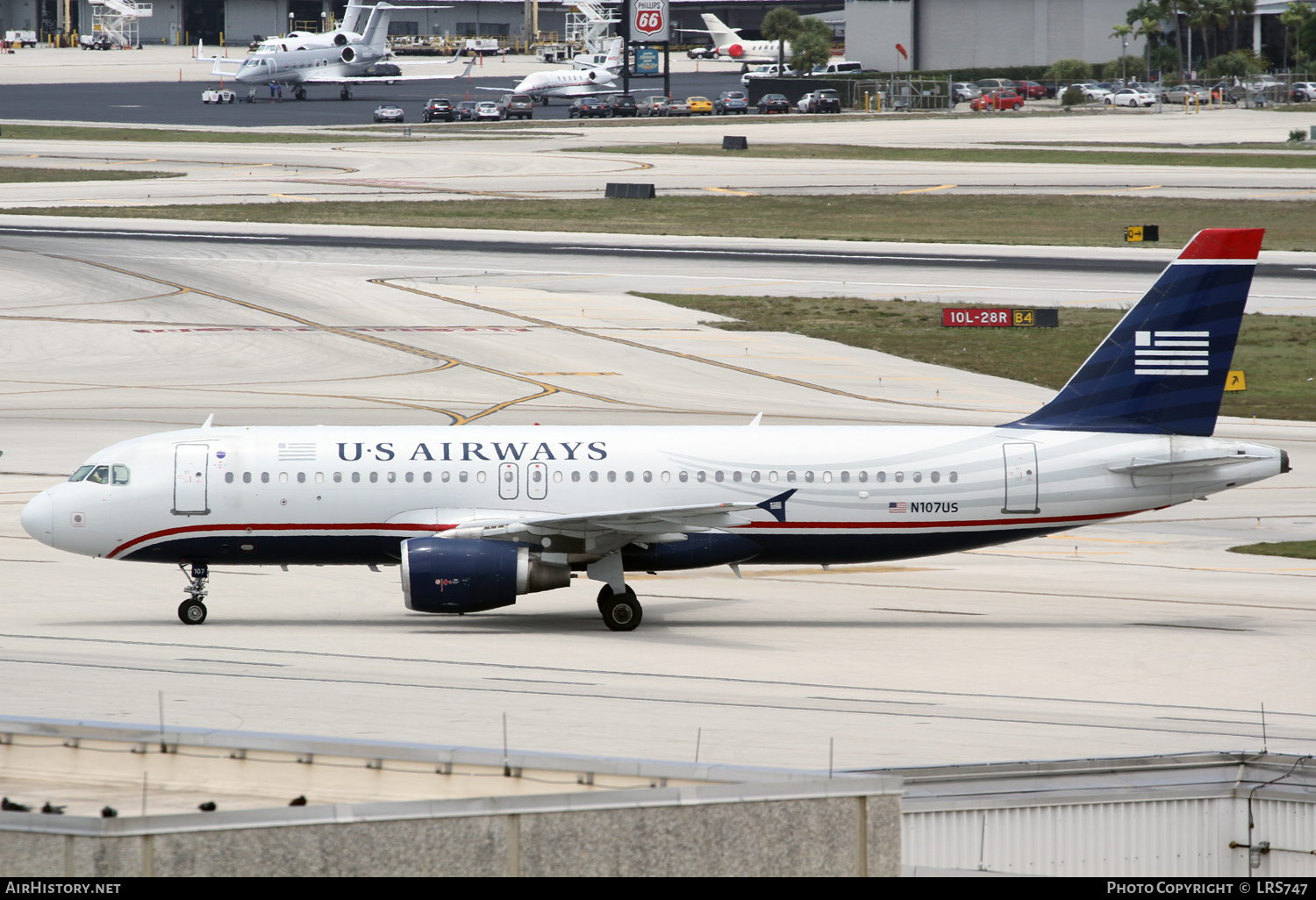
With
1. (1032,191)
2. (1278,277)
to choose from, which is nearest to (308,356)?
(1278,277)

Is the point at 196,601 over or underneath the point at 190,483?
underneath

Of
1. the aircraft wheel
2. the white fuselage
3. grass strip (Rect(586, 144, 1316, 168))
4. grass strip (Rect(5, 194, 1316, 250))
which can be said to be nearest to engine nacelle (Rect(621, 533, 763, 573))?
the white fuselage

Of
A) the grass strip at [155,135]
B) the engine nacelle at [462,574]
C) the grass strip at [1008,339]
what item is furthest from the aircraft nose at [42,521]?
the grass strip at [155,135]

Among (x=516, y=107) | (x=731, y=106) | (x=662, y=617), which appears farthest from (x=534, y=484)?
(x=731, y=106)

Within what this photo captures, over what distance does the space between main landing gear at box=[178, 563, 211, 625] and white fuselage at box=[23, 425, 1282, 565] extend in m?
0.29

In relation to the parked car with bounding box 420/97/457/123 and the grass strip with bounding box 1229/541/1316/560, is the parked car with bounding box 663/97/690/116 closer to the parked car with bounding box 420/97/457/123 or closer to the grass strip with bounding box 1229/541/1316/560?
the parked car with bounding box 420/97/457/123

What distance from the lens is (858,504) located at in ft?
102

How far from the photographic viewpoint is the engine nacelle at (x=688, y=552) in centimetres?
3050

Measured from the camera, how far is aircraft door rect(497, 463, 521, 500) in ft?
101

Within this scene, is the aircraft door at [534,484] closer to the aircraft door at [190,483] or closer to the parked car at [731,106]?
the aircraft door at [190,483]

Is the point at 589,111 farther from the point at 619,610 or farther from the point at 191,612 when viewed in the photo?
the point at 191,612

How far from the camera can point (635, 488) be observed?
102 ft

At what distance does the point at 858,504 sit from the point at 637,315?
3947 centimetres

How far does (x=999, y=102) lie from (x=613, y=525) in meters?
171
